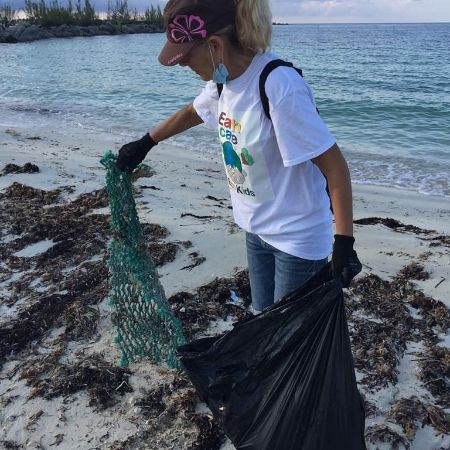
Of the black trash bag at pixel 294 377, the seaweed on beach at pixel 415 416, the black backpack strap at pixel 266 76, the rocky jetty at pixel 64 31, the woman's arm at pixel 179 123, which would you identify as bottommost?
the seaweed on beach at pixel 415 416

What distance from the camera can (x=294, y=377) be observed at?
170 cm

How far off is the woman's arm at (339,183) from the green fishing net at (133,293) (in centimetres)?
111

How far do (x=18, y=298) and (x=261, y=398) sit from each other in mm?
2116

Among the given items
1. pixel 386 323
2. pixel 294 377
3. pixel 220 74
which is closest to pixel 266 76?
pixel 220 74

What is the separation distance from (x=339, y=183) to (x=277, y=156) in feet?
0.77

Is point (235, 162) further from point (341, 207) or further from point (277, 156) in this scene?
point (341, 207)

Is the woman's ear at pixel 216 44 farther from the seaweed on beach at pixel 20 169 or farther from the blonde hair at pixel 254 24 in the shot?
the seaweed on beach at pixel 20 169

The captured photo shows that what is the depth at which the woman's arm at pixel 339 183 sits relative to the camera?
1570 mm

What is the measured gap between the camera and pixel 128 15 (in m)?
67.8

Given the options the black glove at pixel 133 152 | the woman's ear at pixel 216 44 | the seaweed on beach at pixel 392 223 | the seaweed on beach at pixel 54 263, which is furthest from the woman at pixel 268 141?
the seaweed on beach at pixel 392 223

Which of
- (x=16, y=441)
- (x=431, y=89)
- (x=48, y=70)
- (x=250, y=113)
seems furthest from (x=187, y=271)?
(x=48, y=70)

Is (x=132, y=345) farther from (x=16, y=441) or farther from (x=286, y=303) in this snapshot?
(x=286, y=303)

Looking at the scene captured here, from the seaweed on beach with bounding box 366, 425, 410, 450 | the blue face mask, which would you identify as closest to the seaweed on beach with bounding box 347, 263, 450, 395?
the seaweed on beach with bounding box 366, 425, 410, 450

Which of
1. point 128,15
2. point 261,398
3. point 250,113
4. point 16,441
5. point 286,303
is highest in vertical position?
point 128,15
